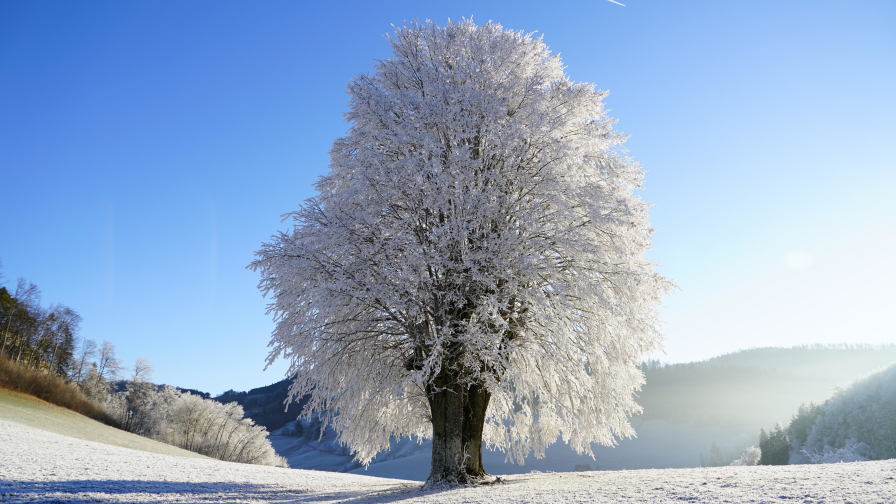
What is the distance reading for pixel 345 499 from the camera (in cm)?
1004

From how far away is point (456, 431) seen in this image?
37.1ft

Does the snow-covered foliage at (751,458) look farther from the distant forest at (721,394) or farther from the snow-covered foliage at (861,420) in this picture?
Answer: the distant forest at (721,394)

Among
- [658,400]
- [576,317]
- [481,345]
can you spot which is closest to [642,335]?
[576,317]

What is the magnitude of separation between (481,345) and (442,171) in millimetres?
4319

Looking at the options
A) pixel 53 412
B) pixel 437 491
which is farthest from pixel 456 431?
pixel 53 412

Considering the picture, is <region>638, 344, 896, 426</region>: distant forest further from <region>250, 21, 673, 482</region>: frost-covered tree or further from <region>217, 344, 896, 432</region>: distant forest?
<region>250, 21, 673, 482</region>: frost-covered tree

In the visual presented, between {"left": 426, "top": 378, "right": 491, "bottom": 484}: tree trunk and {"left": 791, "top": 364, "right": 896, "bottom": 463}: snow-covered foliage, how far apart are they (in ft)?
165

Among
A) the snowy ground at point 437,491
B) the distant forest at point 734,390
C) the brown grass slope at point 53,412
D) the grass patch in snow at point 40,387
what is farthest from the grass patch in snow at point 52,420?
the distant forest at point 734,390

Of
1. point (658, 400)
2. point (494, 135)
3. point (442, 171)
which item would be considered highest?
point (494, 135)

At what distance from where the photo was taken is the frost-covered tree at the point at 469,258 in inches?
412

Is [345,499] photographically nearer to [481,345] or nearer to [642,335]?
[481,345]

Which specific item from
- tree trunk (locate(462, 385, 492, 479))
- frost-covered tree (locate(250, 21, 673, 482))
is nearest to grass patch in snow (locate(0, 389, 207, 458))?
frost-covered tree (locate(250, 21, 673, 482))

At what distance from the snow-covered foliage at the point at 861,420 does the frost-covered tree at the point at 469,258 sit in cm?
5005

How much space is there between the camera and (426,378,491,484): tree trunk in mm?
11086
